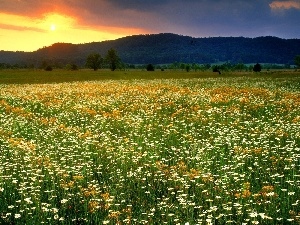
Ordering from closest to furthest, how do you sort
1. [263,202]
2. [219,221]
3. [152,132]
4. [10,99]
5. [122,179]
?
1. [219,221]
2. [263,202]
3. [122,179]
4. [152,132]
5. [10,99]

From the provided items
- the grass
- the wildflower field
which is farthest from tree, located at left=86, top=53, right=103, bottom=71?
the wildflower field

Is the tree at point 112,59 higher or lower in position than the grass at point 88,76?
higher

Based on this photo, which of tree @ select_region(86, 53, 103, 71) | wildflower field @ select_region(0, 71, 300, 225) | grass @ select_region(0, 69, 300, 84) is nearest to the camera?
wildflower field @ select_region(0, 71, 300, 225)

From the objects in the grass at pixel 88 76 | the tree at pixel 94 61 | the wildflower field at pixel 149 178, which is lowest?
the wildflower field at pixel 149 178

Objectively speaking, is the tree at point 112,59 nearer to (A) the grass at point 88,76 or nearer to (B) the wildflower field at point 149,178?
(A) the grass at point 88,76

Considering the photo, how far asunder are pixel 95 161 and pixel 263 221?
5.33 meters

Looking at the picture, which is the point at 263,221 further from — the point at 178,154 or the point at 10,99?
the point at 10,99

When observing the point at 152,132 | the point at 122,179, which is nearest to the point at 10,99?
the point at 152,132

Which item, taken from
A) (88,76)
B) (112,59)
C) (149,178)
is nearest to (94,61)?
(112,59)

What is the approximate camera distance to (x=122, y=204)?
722 centimetres

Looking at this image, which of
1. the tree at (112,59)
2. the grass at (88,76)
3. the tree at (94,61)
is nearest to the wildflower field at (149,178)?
the grass at (88,76)

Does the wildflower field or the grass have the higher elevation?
the grass

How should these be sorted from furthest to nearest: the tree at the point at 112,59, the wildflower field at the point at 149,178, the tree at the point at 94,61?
the tree at the point at 94,61
the tree at the point at 112,59
the wildflower field at the point at 149,178

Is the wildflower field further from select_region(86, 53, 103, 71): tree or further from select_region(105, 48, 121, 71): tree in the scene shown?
select_region(86, 53, 103, 71): tree
